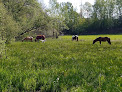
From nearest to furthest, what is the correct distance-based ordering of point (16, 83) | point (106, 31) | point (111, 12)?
point (16, 83), point (106, 31), point (111, 12)

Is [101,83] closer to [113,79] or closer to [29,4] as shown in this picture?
[113,79]

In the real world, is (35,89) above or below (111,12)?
below

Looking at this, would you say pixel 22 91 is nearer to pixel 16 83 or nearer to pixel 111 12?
pixel 16 83

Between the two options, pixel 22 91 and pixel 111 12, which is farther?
pixel 111 12

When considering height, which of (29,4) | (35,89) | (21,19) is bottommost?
(35,89)

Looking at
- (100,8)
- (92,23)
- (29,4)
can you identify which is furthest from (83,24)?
A: (29,4)

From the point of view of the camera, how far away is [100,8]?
Result: 97.1 m

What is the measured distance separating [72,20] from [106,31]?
83.1 feet

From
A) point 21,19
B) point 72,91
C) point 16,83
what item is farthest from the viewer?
point 21,19

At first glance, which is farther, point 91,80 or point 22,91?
point 91,80

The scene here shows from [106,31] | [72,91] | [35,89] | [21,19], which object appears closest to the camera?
[72,91]

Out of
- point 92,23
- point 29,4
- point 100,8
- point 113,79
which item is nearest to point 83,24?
point 92,23

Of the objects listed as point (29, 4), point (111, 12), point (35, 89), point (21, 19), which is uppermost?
point (111, 12)

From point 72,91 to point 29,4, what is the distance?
26.7 meters
